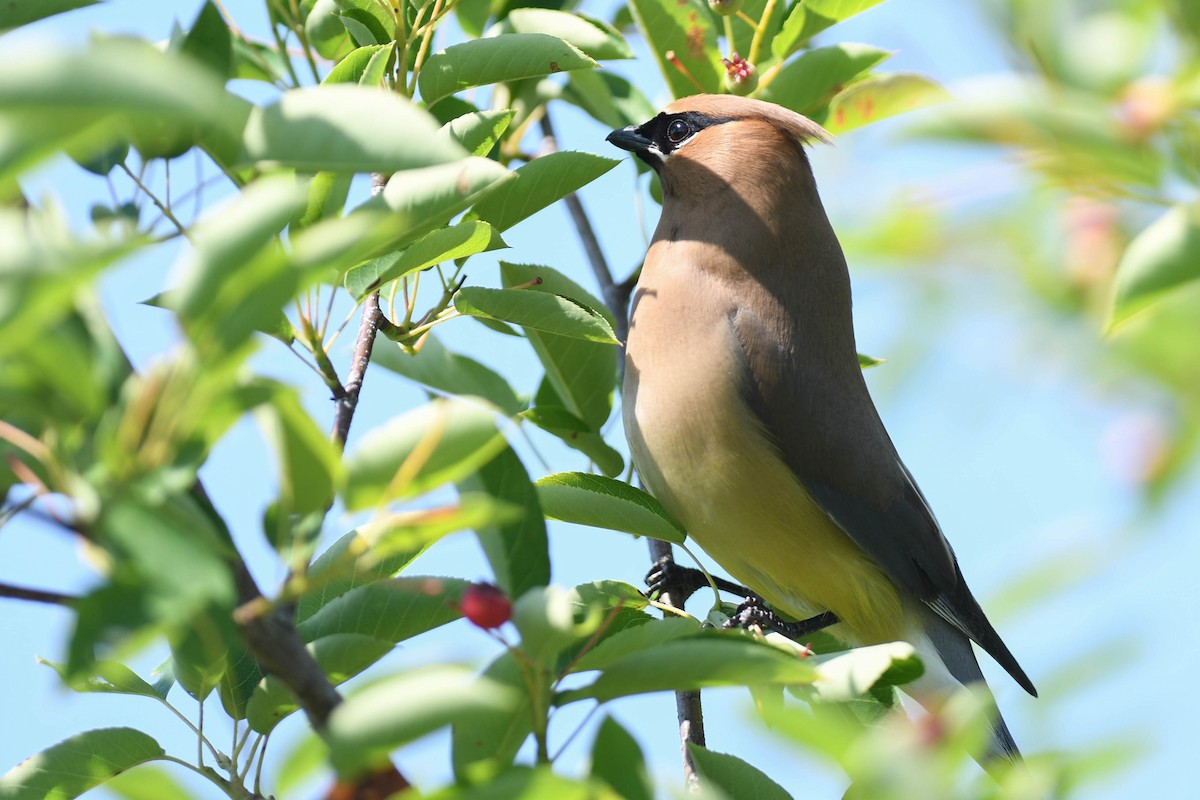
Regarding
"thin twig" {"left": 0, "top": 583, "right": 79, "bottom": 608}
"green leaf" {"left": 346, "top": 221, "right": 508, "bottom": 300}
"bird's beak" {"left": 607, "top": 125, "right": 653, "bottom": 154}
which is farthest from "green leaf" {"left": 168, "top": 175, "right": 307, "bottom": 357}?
"bird's beak" {"left": 607, "top": 125, "right": 653, "bottom": 154}

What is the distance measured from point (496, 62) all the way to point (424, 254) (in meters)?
0.57

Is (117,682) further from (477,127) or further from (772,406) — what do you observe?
(772,406)

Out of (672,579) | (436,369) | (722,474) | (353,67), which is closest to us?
(353,67)

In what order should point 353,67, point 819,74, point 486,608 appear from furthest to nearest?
point 819,74 → point 353,67 → point 486,608

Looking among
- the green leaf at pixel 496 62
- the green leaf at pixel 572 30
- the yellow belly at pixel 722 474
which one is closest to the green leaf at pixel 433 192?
the green leaf at pixel 496 62

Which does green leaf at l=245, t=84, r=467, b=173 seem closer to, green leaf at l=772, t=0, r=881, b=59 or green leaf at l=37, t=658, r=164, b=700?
green leaf at l=37, t=658, r=164, b=700

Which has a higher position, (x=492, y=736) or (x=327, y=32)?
(x=327, y=32)

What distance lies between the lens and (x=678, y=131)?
4.07 m

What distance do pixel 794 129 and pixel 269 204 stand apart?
9.67 feet

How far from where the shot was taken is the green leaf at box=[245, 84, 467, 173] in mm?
1293

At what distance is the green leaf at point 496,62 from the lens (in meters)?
2.58

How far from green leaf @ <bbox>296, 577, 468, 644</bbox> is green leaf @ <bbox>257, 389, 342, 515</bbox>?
0.66 metres

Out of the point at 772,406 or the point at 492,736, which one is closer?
the point at 492,736

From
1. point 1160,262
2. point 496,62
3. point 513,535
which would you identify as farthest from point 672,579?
point 1160,262
